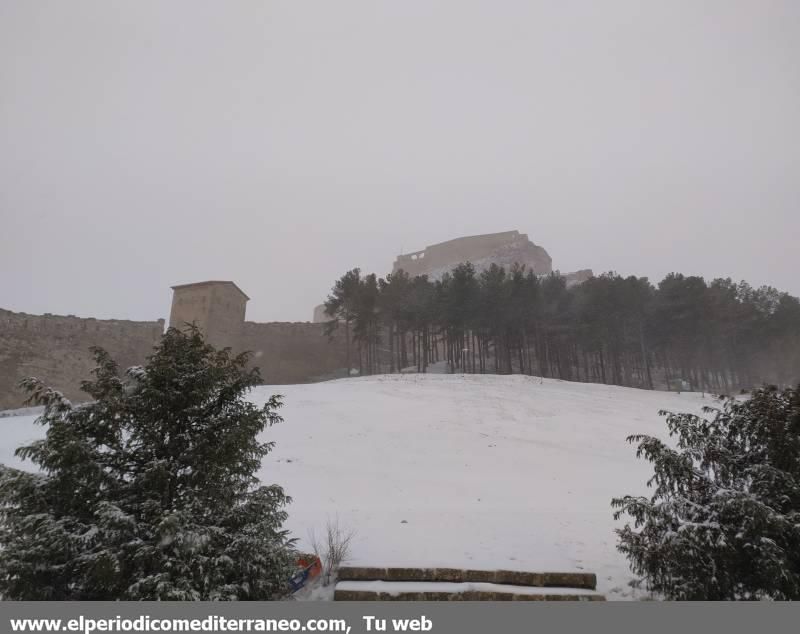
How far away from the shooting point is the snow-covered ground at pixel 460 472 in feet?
23.0

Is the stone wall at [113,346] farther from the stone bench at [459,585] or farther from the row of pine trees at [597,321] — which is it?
the stone bench at [459,585]

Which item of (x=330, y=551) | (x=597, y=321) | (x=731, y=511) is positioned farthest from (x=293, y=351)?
(x=731, y=511)

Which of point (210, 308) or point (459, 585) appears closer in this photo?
point (459, 585)

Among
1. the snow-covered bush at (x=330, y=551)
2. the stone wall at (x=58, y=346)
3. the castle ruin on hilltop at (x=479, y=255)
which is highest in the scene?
the castle ruin on hilltop at (x=479, y=255)

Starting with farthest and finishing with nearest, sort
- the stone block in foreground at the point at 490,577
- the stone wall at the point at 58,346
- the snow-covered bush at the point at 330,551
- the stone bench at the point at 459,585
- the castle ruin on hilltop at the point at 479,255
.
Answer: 1. the castle ruin on hilltop at the point at 479,255
2. the stone wall at the point at 58,346
3. the snow-covered bush at the point at 330,551
4. the stone block in foreground at the point at 490,577
5. the stone bench at the point at 459,585

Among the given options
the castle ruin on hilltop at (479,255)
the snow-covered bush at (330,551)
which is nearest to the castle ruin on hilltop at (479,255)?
the castle ruin on hilltop at (479,255)

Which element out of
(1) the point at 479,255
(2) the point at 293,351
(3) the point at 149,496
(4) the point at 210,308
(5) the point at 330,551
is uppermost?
(1) the point at 479,255

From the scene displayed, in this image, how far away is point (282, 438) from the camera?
12773 millimetres

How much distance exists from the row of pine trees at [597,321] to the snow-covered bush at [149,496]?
3043 cm

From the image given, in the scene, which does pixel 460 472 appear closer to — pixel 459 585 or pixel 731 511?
pixel 459 585

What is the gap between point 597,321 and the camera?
3572 cm

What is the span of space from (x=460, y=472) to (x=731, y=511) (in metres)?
6.32
